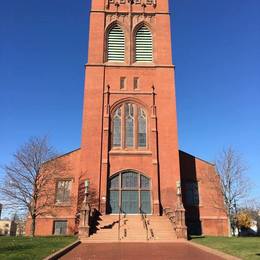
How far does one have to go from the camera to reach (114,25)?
120 ft

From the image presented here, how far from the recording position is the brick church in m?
29.2

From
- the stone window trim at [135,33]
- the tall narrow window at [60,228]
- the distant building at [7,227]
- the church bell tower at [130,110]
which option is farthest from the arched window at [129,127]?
the distant building at [7,227]

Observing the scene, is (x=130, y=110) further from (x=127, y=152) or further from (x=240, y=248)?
(x=240, y=248)

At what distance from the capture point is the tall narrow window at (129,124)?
104 ft

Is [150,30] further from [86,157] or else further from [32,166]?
[32,166]

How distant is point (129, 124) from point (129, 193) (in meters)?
6.90

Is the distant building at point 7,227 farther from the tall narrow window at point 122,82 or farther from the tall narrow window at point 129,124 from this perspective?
the tall narrow window at point 122,82

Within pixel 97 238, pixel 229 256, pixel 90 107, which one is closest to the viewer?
pixel 229 256

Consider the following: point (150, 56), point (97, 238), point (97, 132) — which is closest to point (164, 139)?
point (97, 132)

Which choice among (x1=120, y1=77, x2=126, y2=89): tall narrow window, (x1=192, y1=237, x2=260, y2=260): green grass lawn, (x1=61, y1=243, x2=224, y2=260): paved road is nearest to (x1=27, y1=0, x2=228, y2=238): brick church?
(x1=120, y1=77, x2=126, y2=89): tall narrow window

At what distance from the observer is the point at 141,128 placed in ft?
106

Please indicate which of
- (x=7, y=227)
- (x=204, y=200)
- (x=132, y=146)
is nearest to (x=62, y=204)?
(x=132, y=146)

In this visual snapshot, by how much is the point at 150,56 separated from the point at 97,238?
68.7ft

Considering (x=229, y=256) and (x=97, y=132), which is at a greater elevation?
(x=97, y=132)
